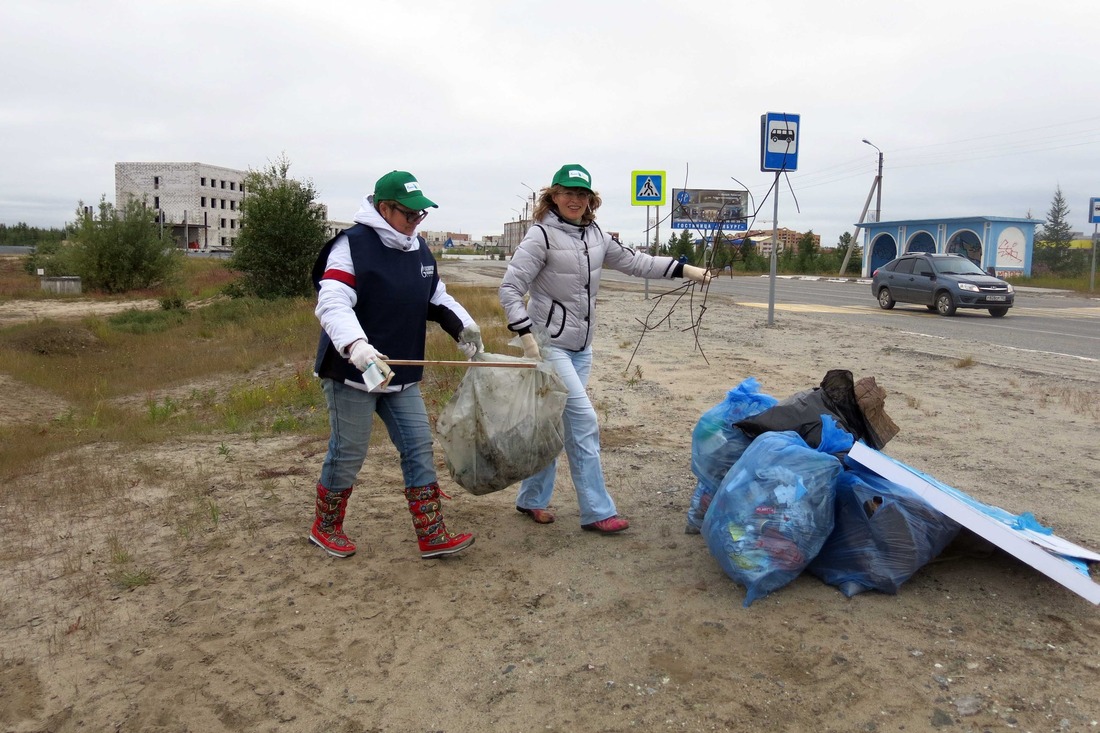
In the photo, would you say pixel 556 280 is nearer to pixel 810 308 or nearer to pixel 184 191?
pixel 810 308

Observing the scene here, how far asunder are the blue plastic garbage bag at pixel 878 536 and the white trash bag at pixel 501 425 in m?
1.25

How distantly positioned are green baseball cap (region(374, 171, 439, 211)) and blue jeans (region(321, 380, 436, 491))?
82 cm

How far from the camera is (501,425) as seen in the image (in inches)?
141

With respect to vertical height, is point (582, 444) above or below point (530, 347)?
below

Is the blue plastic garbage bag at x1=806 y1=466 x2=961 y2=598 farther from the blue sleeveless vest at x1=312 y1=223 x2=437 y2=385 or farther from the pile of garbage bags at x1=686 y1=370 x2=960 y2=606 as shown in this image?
the blue sleeveless vest at x1=312 y1=223 x2=437 y2=385

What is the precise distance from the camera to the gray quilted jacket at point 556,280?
12.8 feet

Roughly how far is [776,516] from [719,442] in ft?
2.21

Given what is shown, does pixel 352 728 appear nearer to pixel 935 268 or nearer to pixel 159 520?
pixel 159 520

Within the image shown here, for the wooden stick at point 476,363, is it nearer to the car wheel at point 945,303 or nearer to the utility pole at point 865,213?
the car wheel at point 945,303

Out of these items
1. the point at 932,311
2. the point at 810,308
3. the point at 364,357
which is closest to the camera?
the point at 364,357

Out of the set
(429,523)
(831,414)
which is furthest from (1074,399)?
(429,523)

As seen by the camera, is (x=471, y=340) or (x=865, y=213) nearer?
(x=471, y=340)

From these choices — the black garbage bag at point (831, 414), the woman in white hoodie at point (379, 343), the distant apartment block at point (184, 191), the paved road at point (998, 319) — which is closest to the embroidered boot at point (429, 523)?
the woman in white hoodie at point (379, 343)

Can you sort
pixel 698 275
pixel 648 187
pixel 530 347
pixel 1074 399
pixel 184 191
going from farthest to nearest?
pixel 184 191
pixel 648 187
pixel 1074 399
pixel 698 275
pixel 530 347
